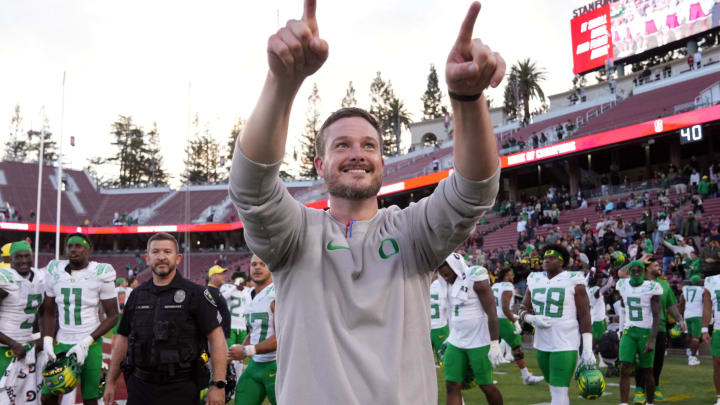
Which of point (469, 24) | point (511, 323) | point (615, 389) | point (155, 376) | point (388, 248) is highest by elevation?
point (469, 24)

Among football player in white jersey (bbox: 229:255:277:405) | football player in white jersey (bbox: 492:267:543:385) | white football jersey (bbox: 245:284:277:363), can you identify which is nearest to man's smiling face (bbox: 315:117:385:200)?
football player in white jersey (bbox: 229:255:277:405)

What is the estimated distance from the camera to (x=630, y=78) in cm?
3994

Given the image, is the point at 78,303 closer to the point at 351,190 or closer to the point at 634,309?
the point at 351,190

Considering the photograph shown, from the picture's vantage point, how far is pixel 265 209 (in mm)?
1854

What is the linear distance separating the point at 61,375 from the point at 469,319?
4.71 meters

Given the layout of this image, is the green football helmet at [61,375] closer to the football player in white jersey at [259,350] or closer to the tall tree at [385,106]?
the football player in white jersey at [259,350]

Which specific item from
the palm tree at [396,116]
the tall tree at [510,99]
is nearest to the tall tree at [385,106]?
the palm tree at [396,116]

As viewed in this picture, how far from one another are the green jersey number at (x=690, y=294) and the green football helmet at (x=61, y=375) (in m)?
10.7

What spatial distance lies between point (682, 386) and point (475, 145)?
975 centimetres

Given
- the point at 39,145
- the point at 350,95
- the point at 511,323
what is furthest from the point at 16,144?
the point at 511,323

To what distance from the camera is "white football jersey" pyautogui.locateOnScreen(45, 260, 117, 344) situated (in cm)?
699

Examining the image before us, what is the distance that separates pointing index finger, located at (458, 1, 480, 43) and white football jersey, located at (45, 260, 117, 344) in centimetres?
640

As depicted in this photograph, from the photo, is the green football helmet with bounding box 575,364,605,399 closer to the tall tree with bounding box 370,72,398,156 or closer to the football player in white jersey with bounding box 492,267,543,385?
the football player in white jersey with bounding box 492,267,543,385

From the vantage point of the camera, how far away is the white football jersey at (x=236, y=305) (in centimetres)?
984
